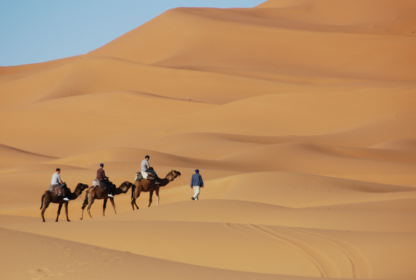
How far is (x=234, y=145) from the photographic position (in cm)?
3359

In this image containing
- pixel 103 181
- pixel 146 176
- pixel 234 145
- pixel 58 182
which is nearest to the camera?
pixel 58 182

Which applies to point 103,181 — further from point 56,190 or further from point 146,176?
point 56,190

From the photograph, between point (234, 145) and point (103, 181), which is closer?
point (103, 181)

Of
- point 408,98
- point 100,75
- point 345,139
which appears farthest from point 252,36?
point 345,139

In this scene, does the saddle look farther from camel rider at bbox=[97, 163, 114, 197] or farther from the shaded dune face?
the shaded dune face

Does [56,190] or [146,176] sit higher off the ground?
[146,176]

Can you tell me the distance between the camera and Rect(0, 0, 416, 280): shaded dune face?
8.40m

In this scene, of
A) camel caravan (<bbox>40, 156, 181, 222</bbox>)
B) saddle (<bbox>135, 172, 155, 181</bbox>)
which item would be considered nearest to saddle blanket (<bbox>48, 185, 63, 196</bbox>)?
camel caravan (<bbox>40, 156, 181, 222</bbox>)

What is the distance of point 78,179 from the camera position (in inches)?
888

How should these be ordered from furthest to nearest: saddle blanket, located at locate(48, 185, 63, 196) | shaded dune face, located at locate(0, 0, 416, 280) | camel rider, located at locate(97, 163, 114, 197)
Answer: camel rider, located at locate(97, 163, 114, 197)
saddle blanket, located at locate(48, 185, 63, 196)
shaded dune face, located at locate(0, 0, 416, 280)

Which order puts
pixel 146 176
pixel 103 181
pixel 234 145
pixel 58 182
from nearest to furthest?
pixel 58 182 < pixel 103 181 < pixel 146 176 < pixel 234 145

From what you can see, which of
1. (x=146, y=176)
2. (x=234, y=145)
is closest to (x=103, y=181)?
(x=146, y=176)

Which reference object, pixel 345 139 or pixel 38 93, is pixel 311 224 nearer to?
pixel 345 139

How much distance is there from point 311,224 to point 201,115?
32.5 metres
